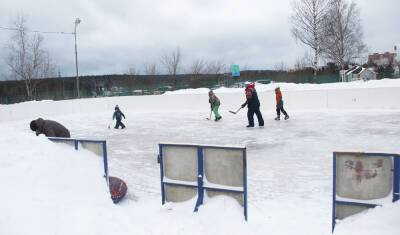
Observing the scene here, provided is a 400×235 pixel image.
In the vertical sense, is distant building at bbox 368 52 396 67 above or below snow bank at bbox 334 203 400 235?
above

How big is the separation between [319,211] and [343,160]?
1.02 m

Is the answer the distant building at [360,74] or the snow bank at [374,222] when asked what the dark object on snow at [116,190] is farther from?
the distant building at [360,74]

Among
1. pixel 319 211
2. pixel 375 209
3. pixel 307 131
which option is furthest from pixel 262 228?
pixel 307 131

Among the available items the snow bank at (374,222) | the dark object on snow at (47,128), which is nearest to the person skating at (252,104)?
the dark object on snow at (47,128)

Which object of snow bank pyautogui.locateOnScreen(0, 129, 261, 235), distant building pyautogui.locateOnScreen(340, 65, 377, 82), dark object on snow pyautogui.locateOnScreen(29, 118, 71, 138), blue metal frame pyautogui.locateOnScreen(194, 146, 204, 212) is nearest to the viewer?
snow bank pyautogui.locateOnScreen(0, 129, 261, 235)

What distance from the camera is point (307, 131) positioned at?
1134cm

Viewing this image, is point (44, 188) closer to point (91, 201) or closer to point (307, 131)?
point (91, 201)

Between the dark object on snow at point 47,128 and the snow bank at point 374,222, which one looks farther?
the dark object on snow at point 47,128

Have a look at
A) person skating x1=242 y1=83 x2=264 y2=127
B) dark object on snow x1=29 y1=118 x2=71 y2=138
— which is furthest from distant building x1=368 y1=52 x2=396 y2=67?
dark object on snow x1=29 y1=118 x2=71 y2=138

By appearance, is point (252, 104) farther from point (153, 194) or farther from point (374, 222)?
point (374, 222)

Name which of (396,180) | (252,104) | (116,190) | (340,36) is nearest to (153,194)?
(116,190)

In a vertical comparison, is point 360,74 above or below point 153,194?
above

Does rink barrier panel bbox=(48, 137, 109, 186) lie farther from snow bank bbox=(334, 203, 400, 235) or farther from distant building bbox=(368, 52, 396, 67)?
distant building bbox=(368, 52, 396, 67)

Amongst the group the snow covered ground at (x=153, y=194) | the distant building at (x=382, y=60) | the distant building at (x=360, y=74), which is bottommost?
the snow covered ground at (x=153, y=194)
